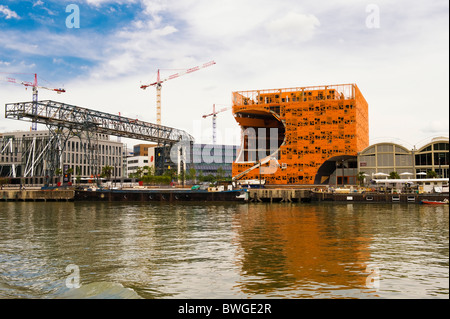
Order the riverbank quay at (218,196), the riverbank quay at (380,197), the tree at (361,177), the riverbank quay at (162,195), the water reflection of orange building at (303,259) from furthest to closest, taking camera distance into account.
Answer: the tree at (361,177), the riverbank quay at (162,195), the riverbank quay at (218,196), the riverbank quay at (380,197), the water reflection of orange building at (303,259)

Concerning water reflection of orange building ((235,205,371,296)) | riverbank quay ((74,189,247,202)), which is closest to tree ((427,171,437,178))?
riverbank quay ((74,189,247,202))

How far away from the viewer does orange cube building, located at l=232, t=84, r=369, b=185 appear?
12004 centimetres

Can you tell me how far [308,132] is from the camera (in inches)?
4862

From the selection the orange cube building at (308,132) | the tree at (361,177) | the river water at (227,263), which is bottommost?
the river water at (227,263)

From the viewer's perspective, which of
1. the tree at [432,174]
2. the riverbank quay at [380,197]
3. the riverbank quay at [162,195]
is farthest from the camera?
the tree at [432,174]

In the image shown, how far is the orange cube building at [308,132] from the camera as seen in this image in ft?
394

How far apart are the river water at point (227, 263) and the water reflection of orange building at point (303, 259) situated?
0.05 meters

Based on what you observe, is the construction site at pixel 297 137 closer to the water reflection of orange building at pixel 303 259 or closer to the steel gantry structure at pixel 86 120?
the steel gantry structure at pixel 86 120

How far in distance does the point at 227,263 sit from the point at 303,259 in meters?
4.58

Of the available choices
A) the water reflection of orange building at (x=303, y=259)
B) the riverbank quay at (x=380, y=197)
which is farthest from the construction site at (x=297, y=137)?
the water reflection of orange building at (x=303, y=259)

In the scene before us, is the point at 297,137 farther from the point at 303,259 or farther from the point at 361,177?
the point at 303,259

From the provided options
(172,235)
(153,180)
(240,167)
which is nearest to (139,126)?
(153,180)
